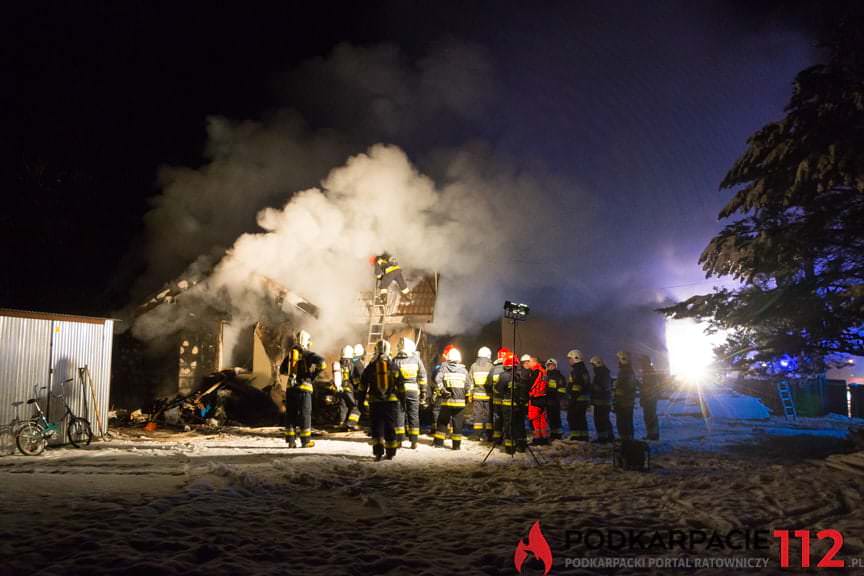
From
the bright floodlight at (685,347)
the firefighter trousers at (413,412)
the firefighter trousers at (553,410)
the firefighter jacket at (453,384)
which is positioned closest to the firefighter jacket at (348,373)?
the firefighter jacket at (453,384)

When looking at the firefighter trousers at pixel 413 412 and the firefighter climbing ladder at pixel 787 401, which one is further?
the firefighter climbing ladder at pixel 787 401

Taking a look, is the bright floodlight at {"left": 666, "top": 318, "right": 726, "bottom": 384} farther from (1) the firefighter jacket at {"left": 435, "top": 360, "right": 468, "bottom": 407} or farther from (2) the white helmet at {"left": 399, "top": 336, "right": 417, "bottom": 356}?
(2) the white helmet at {"left": 399, "top": 336, "right": 417, "bottom": 356}

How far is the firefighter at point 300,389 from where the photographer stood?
992 centimetres

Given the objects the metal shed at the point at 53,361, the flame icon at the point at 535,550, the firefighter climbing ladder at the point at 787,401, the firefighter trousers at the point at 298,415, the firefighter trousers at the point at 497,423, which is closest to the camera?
the flame icon at the point at 535,550

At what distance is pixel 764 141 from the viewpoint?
31.1ft

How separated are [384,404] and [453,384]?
2232mm

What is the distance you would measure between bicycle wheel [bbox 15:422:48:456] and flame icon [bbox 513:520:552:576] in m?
9.00

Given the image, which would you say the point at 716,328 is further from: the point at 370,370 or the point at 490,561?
the point at 490,561

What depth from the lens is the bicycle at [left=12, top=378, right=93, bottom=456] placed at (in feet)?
29.1

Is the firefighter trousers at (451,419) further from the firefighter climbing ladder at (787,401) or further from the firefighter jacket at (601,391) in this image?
the firefighter climbing ladder at (787,401)

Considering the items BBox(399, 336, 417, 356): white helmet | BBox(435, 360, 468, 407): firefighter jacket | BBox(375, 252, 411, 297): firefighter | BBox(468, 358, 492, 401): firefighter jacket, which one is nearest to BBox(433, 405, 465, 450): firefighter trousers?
BBox(435, 360, 468, 407): firefighter jacket

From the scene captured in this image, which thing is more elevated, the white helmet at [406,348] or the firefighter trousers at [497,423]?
the white helmet at [406,348]

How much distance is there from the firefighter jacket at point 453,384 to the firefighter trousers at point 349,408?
9.88 ft

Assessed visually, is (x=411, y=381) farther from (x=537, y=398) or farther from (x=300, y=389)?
(x=537, y=398)
